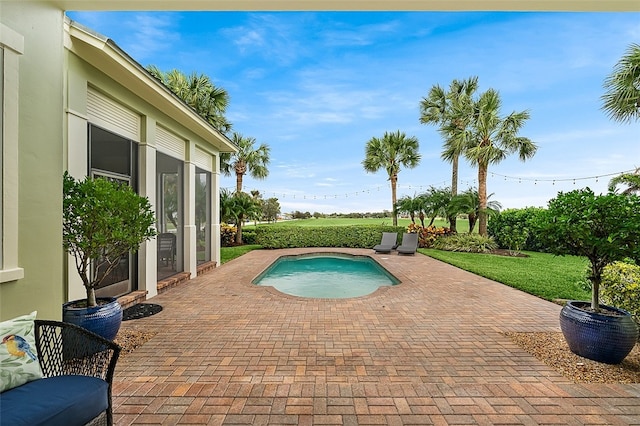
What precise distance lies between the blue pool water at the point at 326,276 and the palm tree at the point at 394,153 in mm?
6024

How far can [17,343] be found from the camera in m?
2.08

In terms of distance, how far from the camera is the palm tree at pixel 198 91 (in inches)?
590

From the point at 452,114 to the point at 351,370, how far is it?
53.0 feet

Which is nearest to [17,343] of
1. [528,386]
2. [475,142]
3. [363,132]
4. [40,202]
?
[40,202]

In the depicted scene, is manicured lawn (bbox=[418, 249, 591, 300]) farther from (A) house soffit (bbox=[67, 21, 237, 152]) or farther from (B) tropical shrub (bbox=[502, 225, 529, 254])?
(A) house soffit (bbox=[67, 21, 237, 152])

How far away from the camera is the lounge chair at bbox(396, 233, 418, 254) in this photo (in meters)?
13.2

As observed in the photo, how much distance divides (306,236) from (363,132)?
8.24 metres

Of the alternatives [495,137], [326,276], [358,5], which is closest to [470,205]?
[495,137]

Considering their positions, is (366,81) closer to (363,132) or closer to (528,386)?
(363,132)

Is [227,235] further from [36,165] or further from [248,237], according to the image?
[36,165]

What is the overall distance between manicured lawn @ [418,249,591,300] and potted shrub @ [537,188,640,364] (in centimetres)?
308

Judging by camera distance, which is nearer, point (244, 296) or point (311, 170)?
point (244, 296)

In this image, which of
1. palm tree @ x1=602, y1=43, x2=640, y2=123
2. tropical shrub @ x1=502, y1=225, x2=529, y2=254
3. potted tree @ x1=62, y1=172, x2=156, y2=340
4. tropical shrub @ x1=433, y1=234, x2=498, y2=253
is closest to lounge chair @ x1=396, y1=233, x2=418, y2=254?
tropical shrub @ x1=433, y1=234, x2=498, y2=253

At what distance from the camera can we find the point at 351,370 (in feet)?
10.5
